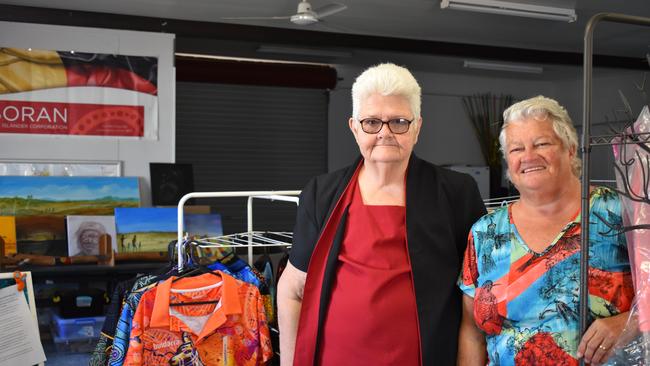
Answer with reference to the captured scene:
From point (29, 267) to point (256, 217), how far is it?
4.08m

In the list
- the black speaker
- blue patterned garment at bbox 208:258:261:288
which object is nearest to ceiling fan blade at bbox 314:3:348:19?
the black speaker

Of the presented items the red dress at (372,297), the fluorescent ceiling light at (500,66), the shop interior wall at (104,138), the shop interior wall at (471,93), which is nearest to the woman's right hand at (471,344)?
the red dress at (372,297)

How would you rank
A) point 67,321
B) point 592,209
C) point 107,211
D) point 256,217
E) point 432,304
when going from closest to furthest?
point 592,209
point 432,304
point 67,321
point 107,211
point 256,217

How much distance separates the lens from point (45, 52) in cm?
633

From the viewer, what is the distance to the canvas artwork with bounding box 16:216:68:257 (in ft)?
18.8

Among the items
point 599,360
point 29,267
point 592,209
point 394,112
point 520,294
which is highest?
point 394,112

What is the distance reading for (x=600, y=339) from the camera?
63.4 inches

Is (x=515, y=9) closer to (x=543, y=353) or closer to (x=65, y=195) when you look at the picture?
(x=65, y=195)

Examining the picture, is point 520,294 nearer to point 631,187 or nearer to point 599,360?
point 599,360

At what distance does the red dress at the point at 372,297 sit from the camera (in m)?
1.99

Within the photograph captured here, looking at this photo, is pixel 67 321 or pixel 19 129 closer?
pixel 67 321

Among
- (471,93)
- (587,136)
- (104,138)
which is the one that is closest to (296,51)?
(104,138)

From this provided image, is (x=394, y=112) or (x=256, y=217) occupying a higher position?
(x=394, y=112)

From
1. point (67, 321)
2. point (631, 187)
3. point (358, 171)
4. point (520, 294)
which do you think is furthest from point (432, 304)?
point (67, 321)
